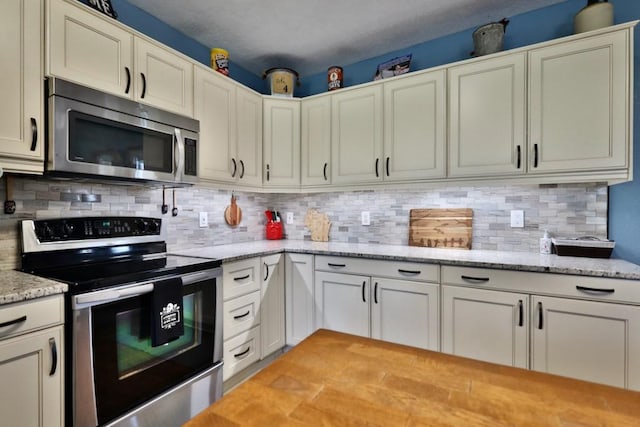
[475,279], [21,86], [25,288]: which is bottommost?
[475,279]

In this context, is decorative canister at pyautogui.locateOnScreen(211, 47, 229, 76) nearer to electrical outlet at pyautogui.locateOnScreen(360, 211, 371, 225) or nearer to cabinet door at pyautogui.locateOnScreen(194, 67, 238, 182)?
cabinet door at pyautogui.locateOnScreen(194, 67, 238, 182)

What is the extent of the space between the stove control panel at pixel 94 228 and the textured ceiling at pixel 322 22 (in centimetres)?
148

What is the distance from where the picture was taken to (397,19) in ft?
7.84

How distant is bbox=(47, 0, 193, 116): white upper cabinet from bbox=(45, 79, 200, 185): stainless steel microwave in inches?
3.9

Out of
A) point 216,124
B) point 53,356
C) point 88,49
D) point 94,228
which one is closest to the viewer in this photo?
point 53,356

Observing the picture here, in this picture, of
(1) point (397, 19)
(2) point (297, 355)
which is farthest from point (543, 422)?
(1) point (397, 19)

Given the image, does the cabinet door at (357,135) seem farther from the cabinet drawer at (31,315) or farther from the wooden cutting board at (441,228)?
the cabinet drawer at (31,315)

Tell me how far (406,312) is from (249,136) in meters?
1.84

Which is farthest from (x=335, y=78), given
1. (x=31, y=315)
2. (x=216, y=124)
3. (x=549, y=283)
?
(x=31, y=315)

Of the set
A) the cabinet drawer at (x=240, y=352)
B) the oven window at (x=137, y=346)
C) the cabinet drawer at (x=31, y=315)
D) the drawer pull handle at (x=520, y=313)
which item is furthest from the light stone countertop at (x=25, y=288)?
the drawer pull handle at (x=520, y=313)

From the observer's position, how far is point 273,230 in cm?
324

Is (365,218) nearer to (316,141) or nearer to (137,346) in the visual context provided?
→ (316,141)

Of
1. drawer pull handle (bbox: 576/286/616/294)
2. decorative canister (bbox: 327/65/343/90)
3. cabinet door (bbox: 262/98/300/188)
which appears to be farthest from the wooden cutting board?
decorative canister (bbox: 327/65/343/90)

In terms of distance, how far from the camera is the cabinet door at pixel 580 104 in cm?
185
